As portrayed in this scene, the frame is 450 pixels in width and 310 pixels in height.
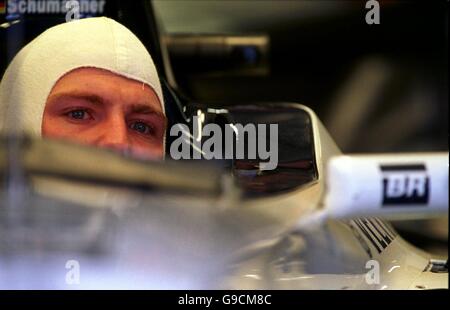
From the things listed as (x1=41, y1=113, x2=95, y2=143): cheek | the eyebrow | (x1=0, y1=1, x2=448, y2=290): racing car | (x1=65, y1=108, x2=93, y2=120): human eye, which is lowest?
(x1=0, y1=1, x2=448, y2=290): racing car

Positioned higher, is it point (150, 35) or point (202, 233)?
point (150, 35)

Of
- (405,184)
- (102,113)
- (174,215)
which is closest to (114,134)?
(102,113)

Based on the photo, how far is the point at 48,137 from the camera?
65cm

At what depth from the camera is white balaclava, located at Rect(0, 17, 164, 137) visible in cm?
69

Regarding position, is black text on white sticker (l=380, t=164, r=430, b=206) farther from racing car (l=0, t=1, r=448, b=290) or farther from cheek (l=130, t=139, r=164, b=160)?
cheek (l=130, t=139, r=164, b=160)

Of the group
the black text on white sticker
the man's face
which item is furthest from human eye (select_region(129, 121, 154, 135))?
the black text on white sticker

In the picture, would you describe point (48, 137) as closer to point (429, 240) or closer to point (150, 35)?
point (150, 35)

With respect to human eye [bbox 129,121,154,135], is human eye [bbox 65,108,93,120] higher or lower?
higher

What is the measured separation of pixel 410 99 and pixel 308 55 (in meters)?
0.18

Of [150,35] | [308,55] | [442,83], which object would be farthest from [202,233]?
[308,55]

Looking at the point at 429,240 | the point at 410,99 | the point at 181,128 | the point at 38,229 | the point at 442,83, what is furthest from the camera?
the point at 410,99

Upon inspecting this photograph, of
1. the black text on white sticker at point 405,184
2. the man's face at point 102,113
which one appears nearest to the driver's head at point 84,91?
the man's face at point 102,113

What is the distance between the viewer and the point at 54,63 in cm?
71
